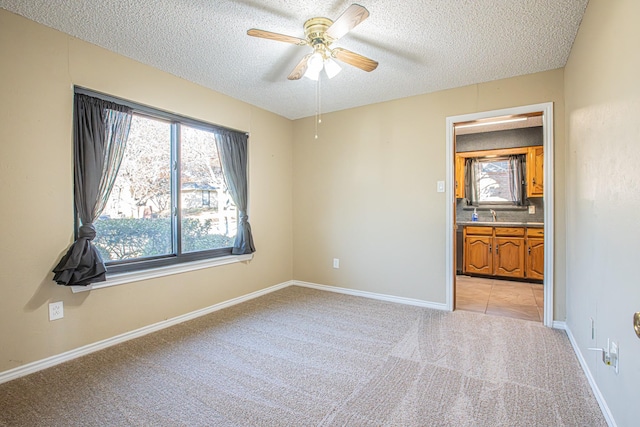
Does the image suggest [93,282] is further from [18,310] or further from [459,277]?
[459,277]

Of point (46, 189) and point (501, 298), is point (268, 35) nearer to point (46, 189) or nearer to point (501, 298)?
point (46, 189)

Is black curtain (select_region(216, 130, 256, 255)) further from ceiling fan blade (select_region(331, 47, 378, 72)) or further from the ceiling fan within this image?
ceiling fan blade (select_region(331, 47, 378, 72))

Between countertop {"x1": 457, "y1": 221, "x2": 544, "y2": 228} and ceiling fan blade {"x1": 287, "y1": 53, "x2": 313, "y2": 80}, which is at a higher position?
ceiling fan blade {"x1": 287, "y1": 53, "x2": 313, "y2": 80}

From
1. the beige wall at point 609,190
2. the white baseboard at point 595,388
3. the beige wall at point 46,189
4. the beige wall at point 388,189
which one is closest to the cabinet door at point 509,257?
the beige wall at point 388,189

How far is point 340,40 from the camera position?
2488 mm

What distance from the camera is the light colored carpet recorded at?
1.71 metres

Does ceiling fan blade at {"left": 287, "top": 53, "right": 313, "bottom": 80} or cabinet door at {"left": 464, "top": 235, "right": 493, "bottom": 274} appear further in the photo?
cabinet door at {"left": 464, "top": 235, "right": 493, "bottom": 274}

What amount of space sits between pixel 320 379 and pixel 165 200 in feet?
7.24

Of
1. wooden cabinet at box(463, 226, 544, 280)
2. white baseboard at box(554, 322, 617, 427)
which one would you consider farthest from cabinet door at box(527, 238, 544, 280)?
white baseboard at box(554, 322, 617, 427)

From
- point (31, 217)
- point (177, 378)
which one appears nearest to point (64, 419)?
point (177, 378)

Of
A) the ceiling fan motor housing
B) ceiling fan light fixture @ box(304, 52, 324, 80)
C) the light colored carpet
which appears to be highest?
the ceiling fan motor housing

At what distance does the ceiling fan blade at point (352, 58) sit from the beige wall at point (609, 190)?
134 centimetres

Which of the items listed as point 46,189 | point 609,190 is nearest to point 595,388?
point 609,190

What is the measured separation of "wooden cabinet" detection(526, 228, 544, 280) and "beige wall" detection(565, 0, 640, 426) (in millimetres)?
2565
